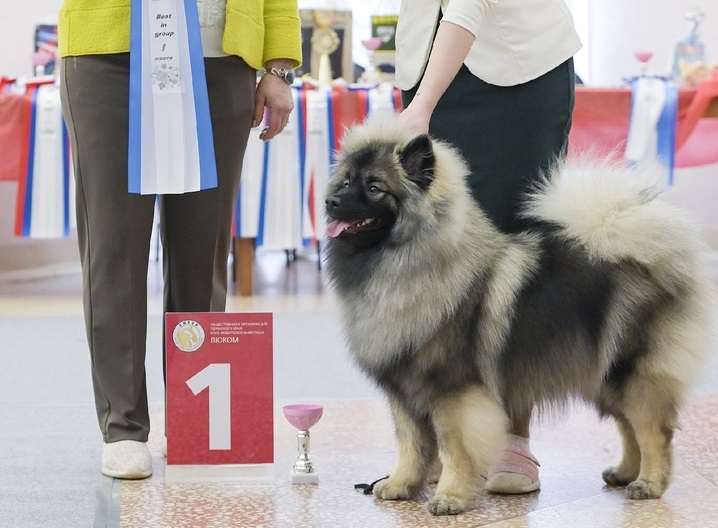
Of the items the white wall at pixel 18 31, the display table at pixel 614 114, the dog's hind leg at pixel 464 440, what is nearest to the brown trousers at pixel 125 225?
the dog's hind leg at pixel 464 440

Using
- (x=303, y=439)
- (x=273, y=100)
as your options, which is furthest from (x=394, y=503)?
(x=273, y=100)

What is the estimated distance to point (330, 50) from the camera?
5.46 metres

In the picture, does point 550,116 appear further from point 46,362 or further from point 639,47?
point 639,47

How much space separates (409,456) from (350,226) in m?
0.51

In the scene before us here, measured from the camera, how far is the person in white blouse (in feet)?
6.61

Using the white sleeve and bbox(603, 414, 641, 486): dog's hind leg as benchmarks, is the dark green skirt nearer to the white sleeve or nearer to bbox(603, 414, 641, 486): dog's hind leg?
the white sleeve

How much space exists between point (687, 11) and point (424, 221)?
5797mm

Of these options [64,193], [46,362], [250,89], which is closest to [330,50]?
[64,193]

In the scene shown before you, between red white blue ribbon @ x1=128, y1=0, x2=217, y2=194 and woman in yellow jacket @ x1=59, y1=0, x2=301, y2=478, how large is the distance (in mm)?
45

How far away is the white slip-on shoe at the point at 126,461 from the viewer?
2.09 metres

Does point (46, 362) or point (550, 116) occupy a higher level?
point (550, 116)

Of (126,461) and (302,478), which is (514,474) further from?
(126,461)

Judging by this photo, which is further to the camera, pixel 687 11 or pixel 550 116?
pixel 687 11

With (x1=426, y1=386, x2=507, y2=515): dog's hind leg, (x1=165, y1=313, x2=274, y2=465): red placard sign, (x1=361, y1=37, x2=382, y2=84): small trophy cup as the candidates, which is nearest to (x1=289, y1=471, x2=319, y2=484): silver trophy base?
(x1=165, y1=313, x2=274, y2=465): red placard sign
